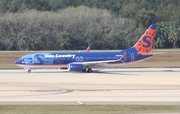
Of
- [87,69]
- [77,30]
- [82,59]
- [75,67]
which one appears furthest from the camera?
[77,30]

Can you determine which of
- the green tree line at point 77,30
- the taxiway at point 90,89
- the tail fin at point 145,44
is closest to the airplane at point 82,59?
the tail fin at point 145,44

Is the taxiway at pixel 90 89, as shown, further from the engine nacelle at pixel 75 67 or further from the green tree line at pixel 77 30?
the green tree line at pixel 77 30

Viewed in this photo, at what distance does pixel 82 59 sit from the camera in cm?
5794

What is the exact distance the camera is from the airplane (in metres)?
56.8

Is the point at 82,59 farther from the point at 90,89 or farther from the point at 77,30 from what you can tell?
the point at 77,30

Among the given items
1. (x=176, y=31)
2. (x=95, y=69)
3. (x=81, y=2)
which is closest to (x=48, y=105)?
(x=95, y=69)

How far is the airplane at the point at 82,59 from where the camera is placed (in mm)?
56781

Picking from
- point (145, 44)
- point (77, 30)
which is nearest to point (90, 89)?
point (145, 44)

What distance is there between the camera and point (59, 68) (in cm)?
5884

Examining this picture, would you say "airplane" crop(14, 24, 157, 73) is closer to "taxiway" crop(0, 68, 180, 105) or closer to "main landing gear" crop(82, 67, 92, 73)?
"main landing gear" crop(82, 67, 92, 73)

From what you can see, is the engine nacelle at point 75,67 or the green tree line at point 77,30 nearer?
the engine nacelle at point 75,67

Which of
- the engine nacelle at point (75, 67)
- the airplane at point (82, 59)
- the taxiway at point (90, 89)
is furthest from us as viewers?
the airplane at point (82, 59)

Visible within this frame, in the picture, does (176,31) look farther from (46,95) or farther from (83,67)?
(46,95)

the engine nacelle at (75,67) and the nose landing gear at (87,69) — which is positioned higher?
the engine nacelle at (75,67)
